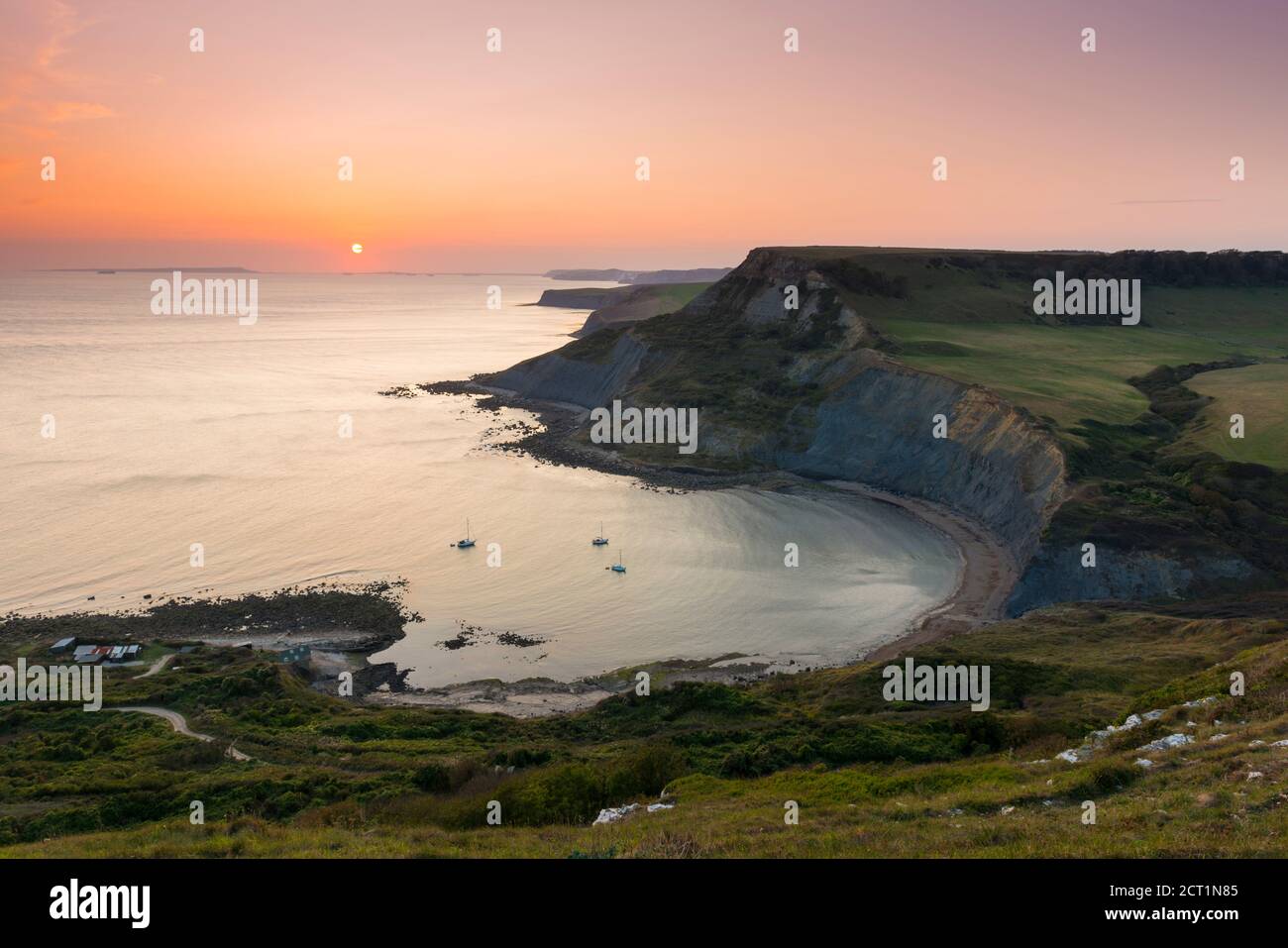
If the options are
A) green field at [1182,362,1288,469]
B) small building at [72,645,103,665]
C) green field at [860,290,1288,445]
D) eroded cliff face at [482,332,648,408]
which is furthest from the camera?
eroded cliff face at [482,332,648,408]

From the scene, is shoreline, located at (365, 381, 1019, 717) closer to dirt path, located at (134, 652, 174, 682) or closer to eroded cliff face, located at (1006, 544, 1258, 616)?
eroded cliff face, located at (1006, 544, 1258, 616)

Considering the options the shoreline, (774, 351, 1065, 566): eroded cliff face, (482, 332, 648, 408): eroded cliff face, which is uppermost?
(482, 332, 648, 408): eroded cliff face

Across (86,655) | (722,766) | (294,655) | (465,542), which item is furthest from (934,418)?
(86,655)

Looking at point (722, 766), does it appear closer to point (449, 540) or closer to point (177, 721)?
point (177, 721)

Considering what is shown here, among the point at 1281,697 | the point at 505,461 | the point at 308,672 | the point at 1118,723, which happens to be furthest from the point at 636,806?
the point at 505,461

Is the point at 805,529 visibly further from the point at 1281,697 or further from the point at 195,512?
the point at 195,512

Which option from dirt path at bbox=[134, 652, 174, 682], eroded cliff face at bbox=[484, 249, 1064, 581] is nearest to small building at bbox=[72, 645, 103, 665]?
dirt path at bbox=[134, 652, 174, 682]
